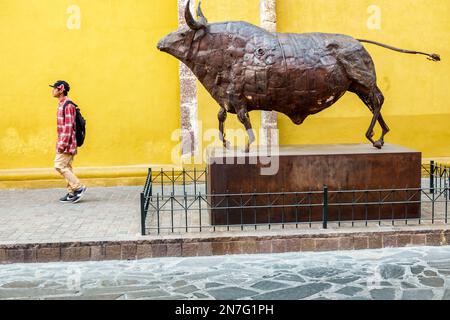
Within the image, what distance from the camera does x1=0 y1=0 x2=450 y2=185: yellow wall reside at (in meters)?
11.0

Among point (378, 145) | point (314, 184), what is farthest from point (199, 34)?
point (378, 145)

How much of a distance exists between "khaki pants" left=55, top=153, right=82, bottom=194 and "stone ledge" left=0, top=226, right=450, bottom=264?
2.70m

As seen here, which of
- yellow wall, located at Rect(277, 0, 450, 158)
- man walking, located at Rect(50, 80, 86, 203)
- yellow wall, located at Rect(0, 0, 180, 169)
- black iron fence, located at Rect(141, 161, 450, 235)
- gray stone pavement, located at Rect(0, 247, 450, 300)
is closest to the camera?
gray stone pavement, located at Rect(0, 247, 450, 300)

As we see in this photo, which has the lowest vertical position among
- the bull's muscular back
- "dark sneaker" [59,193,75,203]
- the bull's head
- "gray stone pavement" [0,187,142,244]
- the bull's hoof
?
"gray stone pavement" [0,187,142,244]

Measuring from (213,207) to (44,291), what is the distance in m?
2.42

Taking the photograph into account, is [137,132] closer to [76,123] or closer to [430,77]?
[76,123]

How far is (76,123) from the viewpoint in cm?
934

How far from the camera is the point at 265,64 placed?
7.63 metres

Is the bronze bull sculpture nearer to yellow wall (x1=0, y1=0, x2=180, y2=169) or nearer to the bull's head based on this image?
the bull's head

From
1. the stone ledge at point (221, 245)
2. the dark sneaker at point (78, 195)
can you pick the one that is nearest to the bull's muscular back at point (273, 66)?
the stone ledge at point (221, 245)

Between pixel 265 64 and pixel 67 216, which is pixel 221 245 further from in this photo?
pixel 67 216

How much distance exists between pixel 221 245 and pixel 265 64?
2.40 meters

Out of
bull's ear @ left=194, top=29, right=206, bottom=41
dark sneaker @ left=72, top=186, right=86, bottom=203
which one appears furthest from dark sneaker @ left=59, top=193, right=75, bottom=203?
bull's ear @ left=194, top=29, right=206, bottom=41

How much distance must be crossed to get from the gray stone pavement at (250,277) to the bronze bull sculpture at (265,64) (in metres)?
1.94
